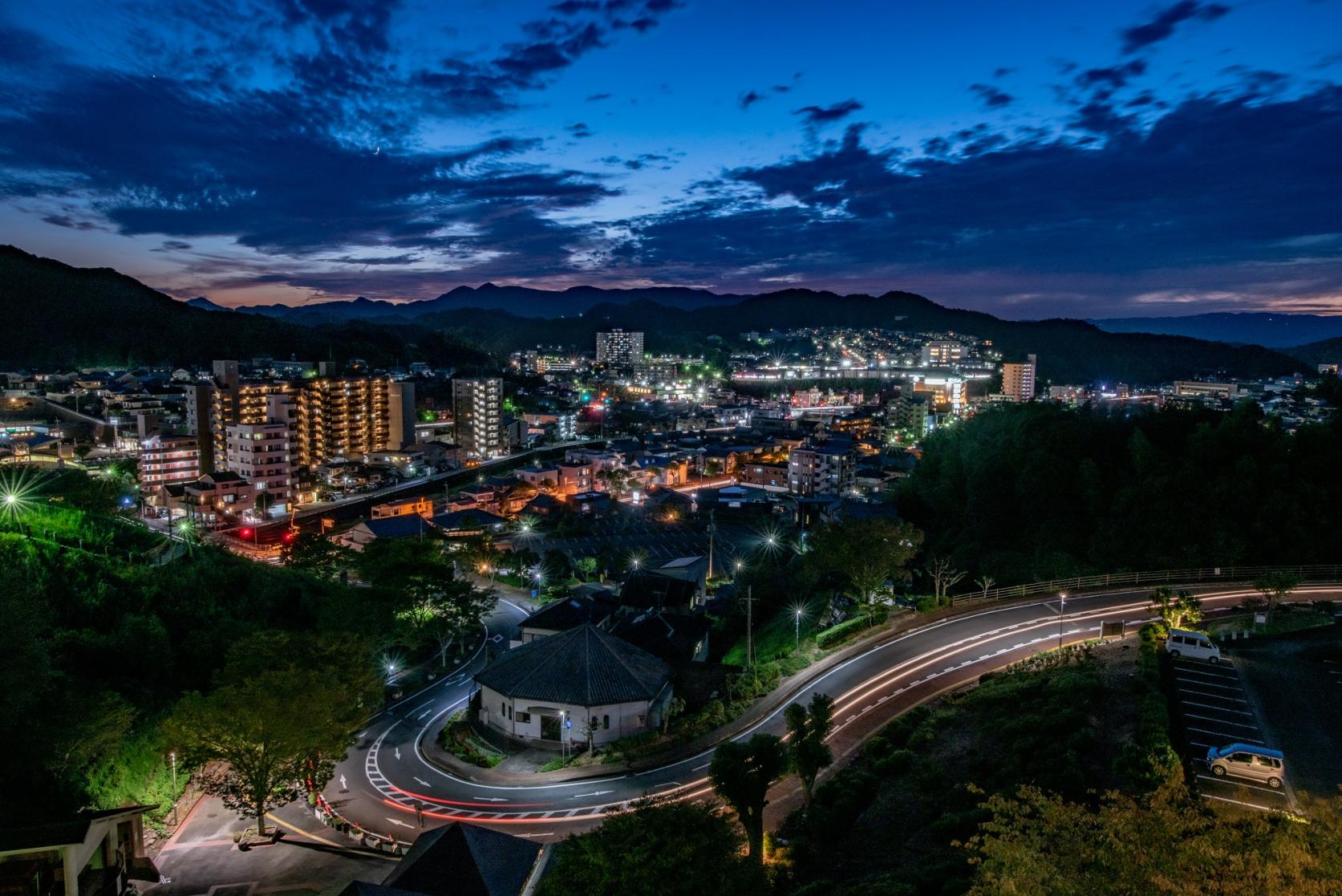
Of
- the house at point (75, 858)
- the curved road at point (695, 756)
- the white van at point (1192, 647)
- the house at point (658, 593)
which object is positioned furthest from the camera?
the house at point (658, 593)

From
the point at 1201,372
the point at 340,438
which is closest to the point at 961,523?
the point at 340,438

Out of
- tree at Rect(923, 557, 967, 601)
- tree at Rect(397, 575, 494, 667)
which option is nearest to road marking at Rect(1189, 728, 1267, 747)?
tree at Rect(923, 557, 967, 601)

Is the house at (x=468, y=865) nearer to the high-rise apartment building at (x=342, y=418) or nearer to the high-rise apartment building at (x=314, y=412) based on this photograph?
the high-rise apartment building at (x=314, y=412)

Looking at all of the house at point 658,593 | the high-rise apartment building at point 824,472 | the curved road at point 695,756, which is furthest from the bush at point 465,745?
the high-rise apartment building at point 824,472

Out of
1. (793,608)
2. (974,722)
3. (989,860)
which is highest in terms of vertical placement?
(989,860)

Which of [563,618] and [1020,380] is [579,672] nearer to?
[563,618]

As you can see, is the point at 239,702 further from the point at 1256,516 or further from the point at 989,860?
the point at 1256,516
